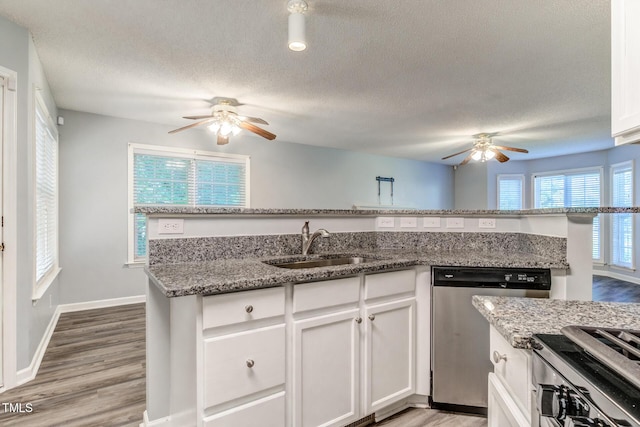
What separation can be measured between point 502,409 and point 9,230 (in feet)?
9.80

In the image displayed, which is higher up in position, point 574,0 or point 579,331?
point 574,0

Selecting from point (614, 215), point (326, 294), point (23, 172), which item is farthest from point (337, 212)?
point (614, 215)

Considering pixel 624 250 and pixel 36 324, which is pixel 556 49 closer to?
pixel 36 324

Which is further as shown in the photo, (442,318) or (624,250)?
(624,250)

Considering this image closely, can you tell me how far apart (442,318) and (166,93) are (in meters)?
3.37

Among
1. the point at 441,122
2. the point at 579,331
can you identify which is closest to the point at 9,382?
the point at 579,331

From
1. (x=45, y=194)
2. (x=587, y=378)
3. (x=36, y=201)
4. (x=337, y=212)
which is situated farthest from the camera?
(x=45, y=194)

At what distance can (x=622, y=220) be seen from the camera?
591cm

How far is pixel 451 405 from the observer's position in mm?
1930

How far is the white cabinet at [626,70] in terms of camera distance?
819 mm

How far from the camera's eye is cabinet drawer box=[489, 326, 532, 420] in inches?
30.7

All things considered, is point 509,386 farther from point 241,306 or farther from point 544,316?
point 241,306

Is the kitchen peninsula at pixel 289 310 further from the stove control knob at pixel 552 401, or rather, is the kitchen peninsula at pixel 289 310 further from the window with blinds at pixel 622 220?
the window with blinds at pixel 622 220

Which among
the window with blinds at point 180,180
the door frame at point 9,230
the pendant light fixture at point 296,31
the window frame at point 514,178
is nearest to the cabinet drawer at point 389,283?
the pendant light fixture at point 296,31
